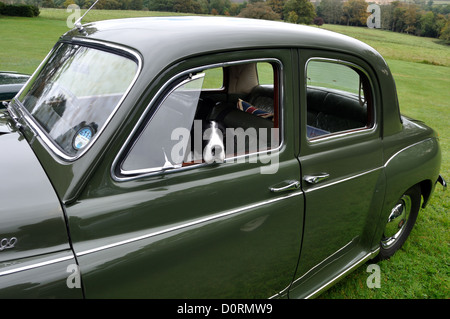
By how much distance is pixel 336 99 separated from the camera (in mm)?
2746

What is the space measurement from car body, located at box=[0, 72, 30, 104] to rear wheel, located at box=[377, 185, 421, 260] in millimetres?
3649

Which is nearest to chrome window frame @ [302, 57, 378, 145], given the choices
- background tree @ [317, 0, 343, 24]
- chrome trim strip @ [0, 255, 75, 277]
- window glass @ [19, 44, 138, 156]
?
window glass @ [19, 44, 138, 156]

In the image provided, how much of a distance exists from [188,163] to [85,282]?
67cm

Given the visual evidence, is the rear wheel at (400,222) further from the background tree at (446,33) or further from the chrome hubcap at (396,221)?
the background tree at (446,33)

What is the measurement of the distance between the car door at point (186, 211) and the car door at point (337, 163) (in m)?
0.13

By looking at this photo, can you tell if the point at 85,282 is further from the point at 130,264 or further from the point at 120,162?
the point at 120,162

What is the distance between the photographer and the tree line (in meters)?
3.82

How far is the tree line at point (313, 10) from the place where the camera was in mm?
3816

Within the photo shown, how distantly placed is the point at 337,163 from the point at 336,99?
0.79m

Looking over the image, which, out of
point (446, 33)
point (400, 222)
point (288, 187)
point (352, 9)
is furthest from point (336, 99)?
point (446, 33)

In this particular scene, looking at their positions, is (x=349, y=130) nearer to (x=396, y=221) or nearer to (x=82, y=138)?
(x=396, y=221)

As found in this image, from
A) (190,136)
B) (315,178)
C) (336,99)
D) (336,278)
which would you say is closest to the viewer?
(190,136)

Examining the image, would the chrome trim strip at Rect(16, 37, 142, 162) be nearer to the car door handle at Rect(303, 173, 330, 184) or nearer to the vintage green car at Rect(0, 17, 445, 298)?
the vintage green car at Rect(0, 17, 445, 298)
